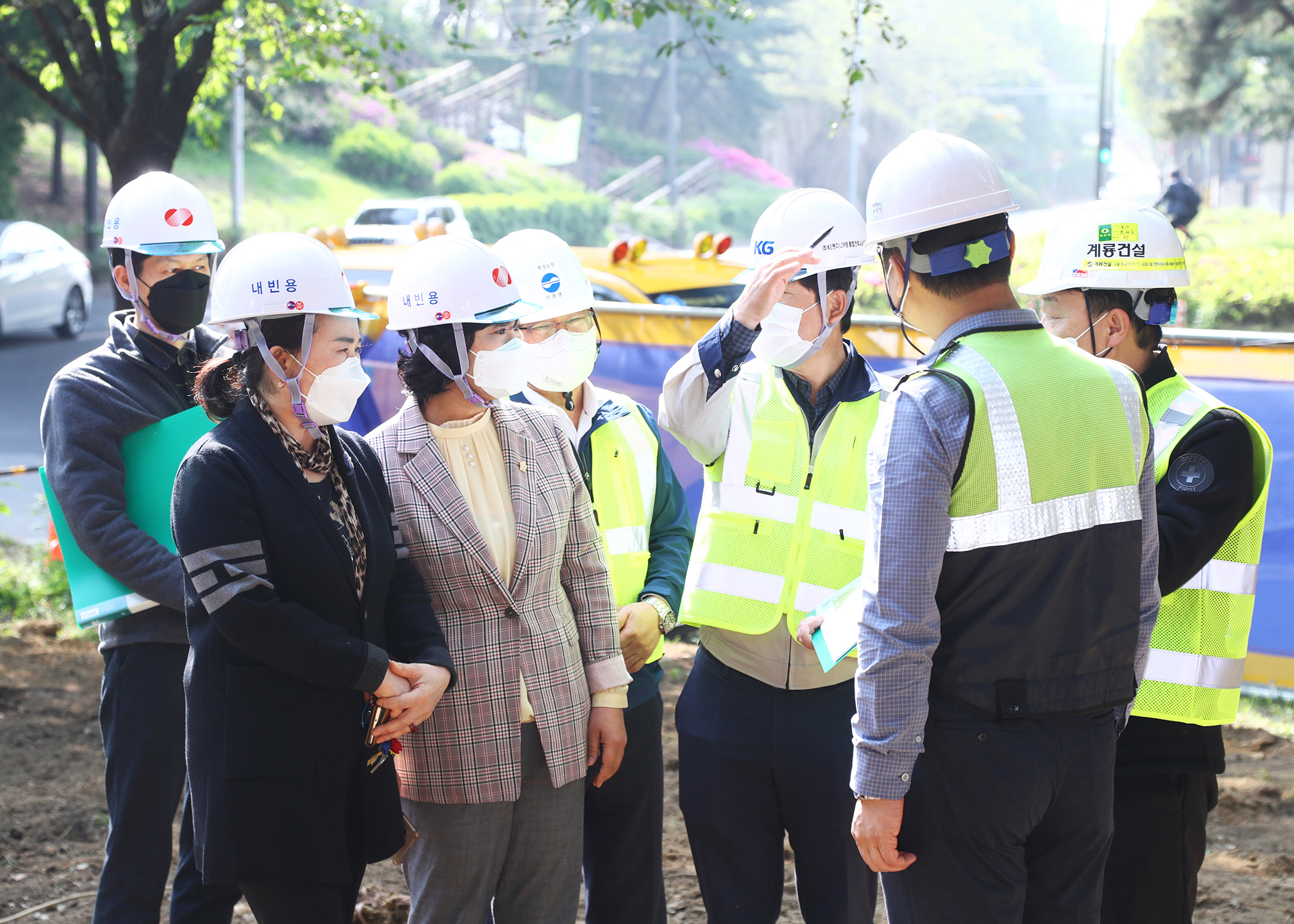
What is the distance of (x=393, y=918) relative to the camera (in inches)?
150

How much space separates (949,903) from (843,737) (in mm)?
736

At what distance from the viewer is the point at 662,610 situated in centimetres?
329

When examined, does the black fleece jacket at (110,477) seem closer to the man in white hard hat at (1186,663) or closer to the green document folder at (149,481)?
the green document folder at (149,481)

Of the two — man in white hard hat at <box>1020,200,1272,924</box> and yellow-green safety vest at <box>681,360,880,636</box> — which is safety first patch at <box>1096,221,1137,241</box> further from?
yellow-green safety vest at <box>681,360,880,636</box>

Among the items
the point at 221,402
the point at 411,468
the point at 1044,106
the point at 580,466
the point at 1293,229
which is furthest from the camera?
the point at 1044,106

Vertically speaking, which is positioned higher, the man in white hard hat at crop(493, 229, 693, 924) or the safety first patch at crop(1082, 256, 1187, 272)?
the safety first patch at crop(1082, 256, 1187, 272)

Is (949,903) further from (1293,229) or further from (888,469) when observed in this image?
(1293,229)

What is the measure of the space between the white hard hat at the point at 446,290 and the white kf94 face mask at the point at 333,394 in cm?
28

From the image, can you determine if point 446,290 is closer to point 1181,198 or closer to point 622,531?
point 622,531

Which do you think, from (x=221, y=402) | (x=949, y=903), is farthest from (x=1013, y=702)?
(x=221, y=402)

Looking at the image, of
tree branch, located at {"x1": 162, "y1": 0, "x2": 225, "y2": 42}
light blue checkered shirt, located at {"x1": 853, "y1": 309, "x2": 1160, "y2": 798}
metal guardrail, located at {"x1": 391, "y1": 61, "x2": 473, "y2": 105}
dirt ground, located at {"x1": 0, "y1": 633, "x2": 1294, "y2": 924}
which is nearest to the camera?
light blue checkered shirt, located at {"x1": 853, "y1": 309, "x2": 1160, "y2": 798}

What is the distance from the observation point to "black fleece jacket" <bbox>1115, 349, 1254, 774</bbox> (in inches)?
103

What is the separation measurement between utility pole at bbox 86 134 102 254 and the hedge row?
8.86 meters

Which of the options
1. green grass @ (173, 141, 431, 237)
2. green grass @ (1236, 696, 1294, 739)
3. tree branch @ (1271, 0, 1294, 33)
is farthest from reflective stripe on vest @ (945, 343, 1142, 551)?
green grass @ (173, 141, 431, 237)
